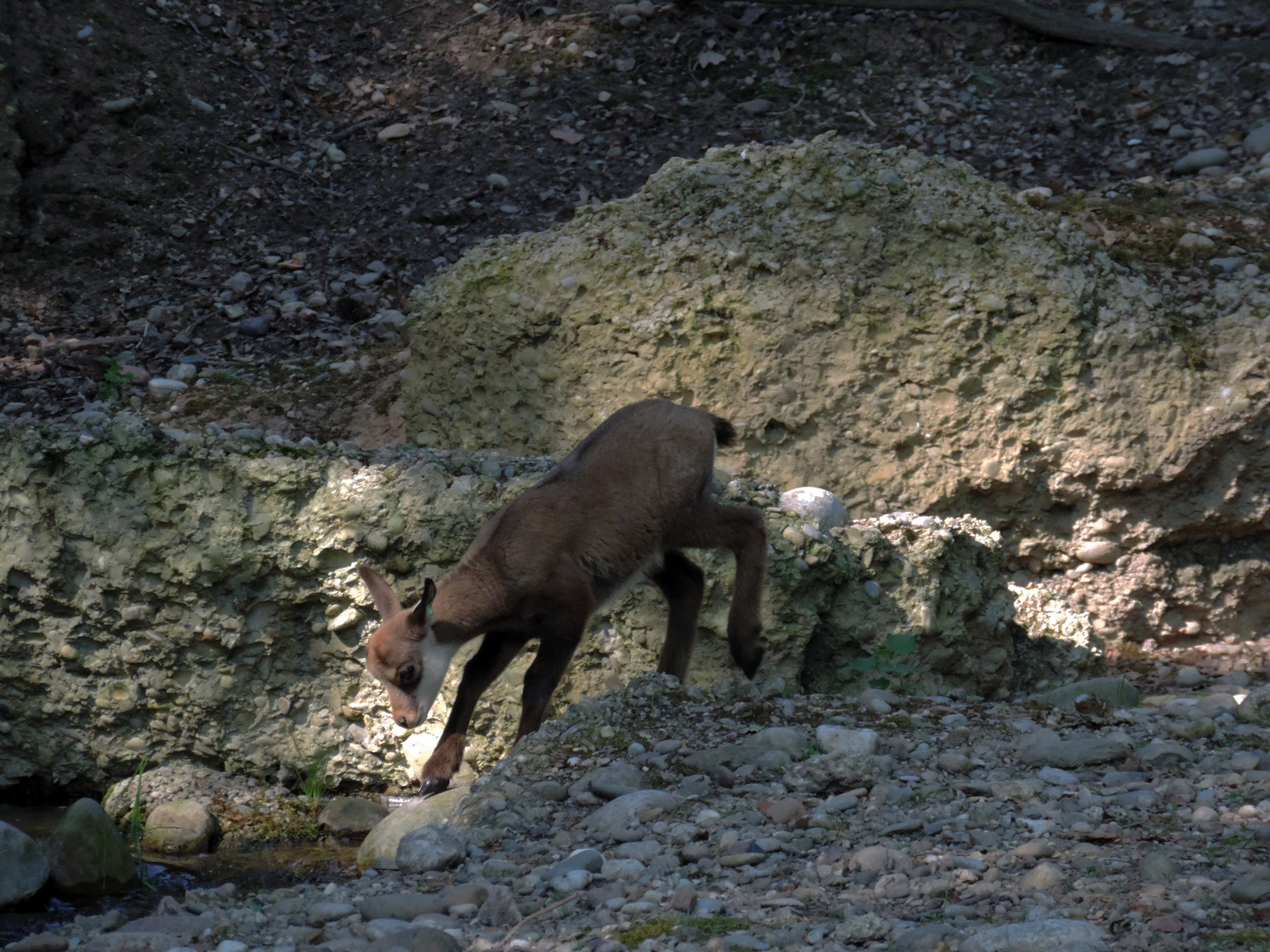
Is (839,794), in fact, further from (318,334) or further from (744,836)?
(318,334)

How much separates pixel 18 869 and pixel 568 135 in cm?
836

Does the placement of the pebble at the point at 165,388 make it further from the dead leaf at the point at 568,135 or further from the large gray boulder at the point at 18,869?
the large gray boulder at the point at 18,869

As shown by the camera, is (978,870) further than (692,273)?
No

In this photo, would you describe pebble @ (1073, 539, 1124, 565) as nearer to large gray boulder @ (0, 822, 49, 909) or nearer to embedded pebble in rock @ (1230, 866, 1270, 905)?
embedded pebble in rock @ (1230, 866, 1270, 905)

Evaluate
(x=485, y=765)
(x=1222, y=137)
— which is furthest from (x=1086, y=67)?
(x=485, y=765)

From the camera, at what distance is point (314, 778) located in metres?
6.10

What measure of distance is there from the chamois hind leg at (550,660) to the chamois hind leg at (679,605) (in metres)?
0.61

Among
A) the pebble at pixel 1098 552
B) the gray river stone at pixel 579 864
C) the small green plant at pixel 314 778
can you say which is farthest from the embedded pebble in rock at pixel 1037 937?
the pebble at pixel 1098 552

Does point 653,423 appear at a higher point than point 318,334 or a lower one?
higher

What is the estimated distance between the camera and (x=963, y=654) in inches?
256

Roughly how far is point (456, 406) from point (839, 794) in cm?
441

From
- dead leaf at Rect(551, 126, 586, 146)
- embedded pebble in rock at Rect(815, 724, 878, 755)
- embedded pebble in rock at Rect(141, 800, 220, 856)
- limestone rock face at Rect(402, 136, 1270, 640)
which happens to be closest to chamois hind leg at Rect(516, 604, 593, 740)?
embedded pebble in rock at Rect(815, 724, 878, 755)

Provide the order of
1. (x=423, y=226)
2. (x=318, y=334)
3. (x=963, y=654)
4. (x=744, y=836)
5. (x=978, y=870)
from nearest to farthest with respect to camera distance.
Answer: (x=978, y=870)
(x=744, y=836)
(x=963, y=654)
(x=318, y=334)
(x=423, y=226)

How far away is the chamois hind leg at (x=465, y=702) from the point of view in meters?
5.50
